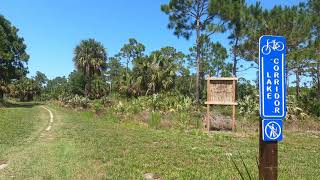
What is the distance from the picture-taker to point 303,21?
1155 inches

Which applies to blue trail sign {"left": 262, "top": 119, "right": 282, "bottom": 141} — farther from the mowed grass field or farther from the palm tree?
the palm tree

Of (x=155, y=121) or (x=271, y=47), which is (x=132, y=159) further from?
(x=155, y=121)

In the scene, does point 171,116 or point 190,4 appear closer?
point 171,116

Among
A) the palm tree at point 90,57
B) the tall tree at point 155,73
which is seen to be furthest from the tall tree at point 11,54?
the tall tree at point 155,73

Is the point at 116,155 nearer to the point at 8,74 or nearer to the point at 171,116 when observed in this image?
the point at 171,116

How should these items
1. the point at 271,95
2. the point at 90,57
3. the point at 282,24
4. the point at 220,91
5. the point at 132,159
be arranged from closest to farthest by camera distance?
the point at 271,95 → the point at 132,159 → the point at 220,91 → the point at 282,24 → the point at 90,57

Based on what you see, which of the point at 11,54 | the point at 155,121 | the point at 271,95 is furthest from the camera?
the point at 11,54

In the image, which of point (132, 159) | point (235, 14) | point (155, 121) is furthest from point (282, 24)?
point (132, 159)

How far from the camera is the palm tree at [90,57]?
203ft

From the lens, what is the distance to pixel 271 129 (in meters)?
4.00

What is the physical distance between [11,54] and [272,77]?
50.5m

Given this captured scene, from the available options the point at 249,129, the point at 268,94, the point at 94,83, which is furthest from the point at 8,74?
the point at 268,94

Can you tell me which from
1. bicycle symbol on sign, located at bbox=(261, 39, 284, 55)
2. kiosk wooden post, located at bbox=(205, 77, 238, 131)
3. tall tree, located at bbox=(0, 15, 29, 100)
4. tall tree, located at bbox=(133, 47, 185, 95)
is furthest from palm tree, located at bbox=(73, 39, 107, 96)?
bicycle symbol on sign, located at bbox=(261, 39, 284, 55)

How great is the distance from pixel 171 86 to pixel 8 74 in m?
23.2
